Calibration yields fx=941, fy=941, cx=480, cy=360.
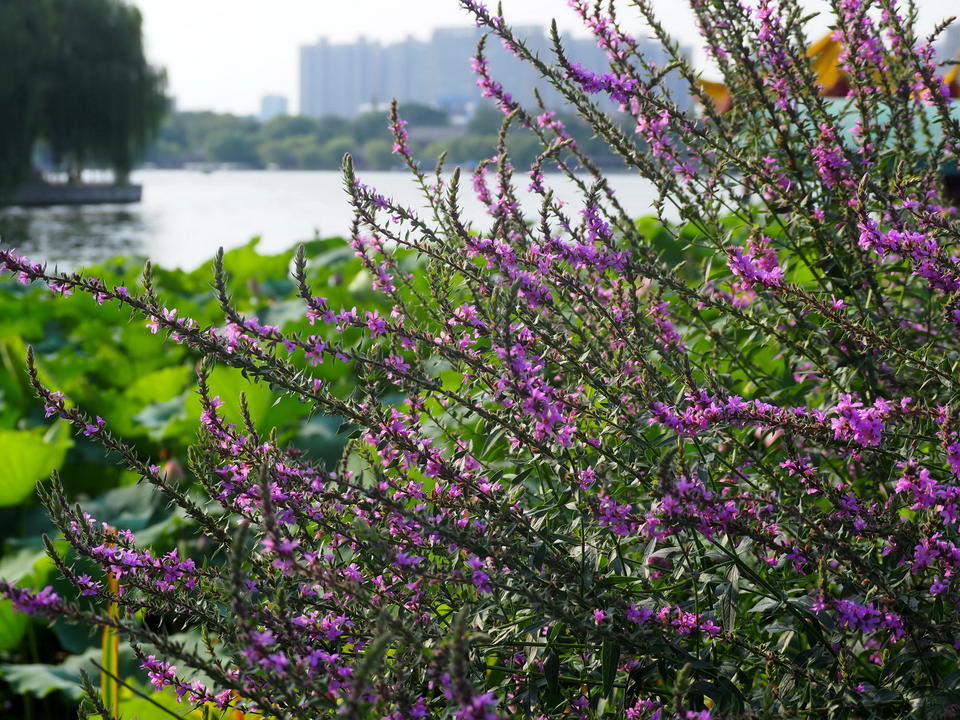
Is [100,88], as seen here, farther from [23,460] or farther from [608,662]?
[608,662]

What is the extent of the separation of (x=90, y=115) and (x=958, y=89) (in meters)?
33.9

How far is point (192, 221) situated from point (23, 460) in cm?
2797

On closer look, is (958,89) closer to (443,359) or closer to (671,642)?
(443,359)

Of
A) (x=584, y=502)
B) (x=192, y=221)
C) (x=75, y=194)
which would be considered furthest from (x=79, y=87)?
(x=584, y=502)

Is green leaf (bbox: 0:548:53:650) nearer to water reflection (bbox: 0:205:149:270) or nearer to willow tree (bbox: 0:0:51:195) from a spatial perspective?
water reflection (bbox: 0:205:149:270)

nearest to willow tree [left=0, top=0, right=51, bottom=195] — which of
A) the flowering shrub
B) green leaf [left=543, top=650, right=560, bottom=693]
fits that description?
the flowering shrub

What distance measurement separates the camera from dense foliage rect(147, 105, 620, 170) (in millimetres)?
2994

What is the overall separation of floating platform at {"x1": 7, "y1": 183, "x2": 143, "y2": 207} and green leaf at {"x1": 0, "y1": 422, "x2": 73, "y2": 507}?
3783cm

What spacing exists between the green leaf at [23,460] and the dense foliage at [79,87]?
3116 cm

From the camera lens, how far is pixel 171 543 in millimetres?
3762

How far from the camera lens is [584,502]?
1.56 meters

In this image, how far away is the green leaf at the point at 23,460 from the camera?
4.05m

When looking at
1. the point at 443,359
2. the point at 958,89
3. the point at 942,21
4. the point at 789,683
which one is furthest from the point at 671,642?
the point at 958,89

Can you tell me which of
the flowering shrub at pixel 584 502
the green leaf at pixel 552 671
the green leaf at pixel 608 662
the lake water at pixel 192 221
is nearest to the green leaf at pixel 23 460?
the lake water at pixel 192 221
